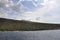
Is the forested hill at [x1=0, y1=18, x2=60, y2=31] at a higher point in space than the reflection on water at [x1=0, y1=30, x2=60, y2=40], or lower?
higher

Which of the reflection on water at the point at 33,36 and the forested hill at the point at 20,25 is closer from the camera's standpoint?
the forested hill at the point at 20,25

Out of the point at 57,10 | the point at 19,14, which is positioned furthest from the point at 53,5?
the point at 19,14

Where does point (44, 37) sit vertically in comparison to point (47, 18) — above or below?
below

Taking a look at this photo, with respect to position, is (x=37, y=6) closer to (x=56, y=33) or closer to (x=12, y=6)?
(x=12, y=6)

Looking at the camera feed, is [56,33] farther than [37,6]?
Yes

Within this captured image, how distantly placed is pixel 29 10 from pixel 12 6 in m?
0.08

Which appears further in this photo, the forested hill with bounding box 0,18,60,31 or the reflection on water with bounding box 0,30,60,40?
the reflection on water with bounding box 0,30,60,40

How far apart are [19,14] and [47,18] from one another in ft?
0.45

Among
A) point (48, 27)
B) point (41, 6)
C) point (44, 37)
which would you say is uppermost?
point (41, 6)

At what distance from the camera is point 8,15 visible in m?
0.60

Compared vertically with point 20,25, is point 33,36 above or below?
below

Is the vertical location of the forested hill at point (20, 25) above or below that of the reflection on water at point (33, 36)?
above

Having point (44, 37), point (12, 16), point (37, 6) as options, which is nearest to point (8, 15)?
point (12, 16)

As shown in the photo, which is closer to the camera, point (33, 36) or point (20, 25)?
point (20, 25)
